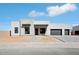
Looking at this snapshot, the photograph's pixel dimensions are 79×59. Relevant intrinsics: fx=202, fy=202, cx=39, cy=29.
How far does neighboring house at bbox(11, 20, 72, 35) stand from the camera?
27328 mm

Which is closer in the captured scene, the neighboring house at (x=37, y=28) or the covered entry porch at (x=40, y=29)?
the neighboring house at (x=37, y=28)

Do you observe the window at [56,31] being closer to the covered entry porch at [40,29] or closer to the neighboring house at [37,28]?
the neighboring house at [37,28]

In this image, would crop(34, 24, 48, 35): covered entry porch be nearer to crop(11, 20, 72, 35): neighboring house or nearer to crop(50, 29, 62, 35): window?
crop(11, 20, 72, 35): neighboring house

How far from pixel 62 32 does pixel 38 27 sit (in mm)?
3492

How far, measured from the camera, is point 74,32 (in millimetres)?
32250

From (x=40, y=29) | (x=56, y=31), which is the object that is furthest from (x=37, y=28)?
(x=56, y=31)

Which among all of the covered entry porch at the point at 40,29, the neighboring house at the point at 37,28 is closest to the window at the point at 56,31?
the neighboring house at the point at 37,28

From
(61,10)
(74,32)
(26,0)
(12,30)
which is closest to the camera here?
(26,0)

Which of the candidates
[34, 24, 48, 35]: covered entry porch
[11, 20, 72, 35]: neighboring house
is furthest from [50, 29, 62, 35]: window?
[34, 24, 48, 35]: covered entry porch

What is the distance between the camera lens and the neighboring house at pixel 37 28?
89.7ft

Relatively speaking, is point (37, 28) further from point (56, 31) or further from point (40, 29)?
point (56, 31)

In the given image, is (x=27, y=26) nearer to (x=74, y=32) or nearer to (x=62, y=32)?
(x=62, y=32)

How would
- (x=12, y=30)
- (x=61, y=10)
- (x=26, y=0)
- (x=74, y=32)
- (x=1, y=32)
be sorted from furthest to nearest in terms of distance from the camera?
(x=1, y=32) → (x=74, y=32) → (x=61, y=10) → (x=12, y=30) → (x=26, y=0)

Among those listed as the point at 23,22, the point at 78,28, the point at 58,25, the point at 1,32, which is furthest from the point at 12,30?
the point at 78,28
